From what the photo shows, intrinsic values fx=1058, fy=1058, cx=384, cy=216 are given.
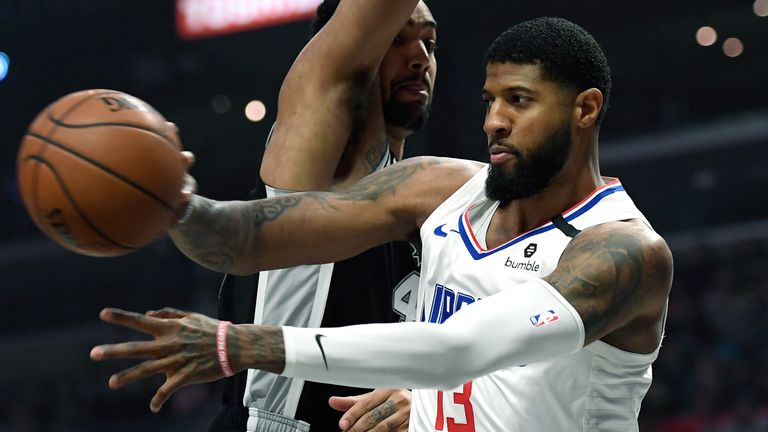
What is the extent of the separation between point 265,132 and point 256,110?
36 cm

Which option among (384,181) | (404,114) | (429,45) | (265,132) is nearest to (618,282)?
(384,181)

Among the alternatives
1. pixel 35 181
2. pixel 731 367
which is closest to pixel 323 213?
pixel 35 181

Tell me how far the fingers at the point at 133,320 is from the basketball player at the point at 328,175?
1.16 metres

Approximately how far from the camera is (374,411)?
124 inches

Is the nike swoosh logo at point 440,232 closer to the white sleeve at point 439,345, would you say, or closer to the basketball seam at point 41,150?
the white sleeve at point 439,345

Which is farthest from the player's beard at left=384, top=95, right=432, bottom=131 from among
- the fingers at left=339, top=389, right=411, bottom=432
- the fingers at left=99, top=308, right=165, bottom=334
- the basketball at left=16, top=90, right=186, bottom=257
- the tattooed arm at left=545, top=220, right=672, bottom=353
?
the fingers at left=99, top=308, right=165, bottom=334

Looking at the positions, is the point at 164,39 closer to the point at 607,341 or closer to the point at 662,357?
the point at 662,357

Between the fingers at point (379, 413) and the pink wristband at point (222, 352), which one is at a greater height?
the pink wristband at point (222, 352)

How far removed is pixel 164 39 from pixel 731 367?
23.1 ft

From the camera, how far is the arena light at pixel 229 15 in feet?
33.8

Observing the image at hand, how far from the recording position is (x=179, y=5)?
10820 mm

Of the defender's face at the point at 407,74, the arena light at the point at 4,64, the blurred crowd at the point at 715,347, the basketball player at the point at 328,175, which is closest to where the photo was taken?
the basketball player at the point at 328,175

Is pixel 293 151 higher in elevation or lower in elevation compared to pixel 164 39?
higher

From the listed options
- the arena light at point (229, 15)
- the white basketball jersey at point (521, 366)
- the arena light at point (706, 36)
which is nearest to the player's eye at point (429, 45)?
the white basketball jersey at point (521, 366)
